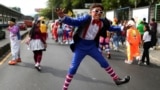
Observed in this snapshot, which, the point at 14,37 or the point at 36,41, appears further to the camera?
the point at 14,37

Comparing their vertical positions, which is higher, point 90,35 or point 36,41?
point 90,35

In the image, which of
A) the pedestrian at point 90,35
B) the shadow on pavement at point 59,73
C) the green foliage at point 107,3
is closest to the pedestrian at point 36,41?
the shadow on pavement at point 59,73

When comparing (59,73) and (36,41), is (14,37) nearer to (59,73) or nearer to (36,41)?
(36,41)

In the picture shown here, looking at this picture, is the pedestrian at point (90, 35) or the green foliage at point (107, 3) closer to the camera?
the pedestrian at point (90, 35)

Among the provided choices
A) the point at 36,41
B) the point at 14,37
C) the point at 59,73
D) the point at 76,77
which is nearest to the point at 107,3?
the point at 14,37

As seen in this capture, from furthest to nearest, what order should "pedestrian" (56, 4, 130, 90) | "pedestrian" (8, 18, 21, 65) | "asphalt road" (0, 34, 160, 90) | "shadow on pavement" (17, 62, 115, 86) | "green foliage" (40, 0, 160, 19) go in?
"green foliage" (40, 0, 160, 19), "pedestrian" (8, 18, 21, 65), "shadow on pavement" (17, 62, 115, 86), "asphalt road" (0, 34, 160, 90), "pedestrian" (56, 4, 130, 90)

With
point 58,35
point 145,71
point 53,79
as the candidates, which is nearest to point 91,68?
point 145,71

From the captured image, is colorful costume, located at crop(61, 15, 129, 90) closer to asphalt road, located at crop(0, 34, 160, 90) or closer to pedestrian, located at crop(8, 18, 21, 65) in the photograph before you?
asphalt road, located at crop(0, 34, 160, 90)

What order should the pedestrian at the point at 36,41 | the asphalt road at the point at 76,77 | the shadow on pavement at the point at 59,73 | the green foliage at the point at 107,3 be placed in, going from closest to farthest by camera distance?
the asphalt road at the point at 76,77, the shadow on pavement at the point at 59,73, the pedestrian at the point at 36,41, the green foliage at the point at 107,3

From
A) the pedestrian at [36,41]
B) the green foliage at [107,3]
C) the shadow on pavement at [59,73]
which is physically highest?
the green foliage at [107,3]

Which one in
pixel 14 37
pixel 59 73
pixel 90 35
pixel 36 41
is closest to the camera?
pixel 90 35

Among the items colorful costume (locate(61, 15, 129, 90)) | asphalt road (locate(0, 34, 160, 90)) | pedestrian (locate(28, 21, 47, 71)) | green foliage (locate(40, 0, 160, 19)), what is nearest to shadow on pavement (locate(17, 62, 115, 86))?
asphalt road (locate(0, 34, 160, 90))

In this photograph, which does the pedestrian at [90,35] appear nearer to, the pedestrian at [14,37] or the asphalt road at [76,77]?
the asphalt road at [76,77]

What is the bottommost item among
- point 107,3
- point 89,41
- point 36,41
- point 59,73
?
point 59,73
